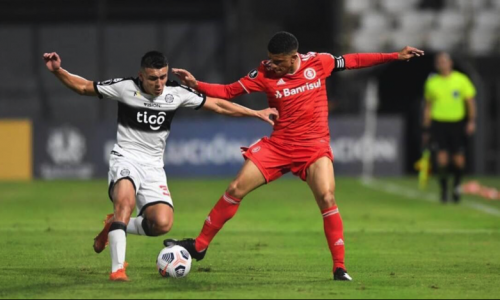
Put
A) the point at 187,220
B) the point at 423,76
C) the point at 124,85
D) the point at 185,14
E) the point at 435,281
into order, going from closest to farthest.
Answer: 1. the point at 435,281
2. the point at 124,85
3. the point at 187,220
4. the point at 423,76
5. the point at 185,14

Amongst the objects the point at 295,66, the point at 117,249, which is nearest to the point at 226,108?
the point at 295,66

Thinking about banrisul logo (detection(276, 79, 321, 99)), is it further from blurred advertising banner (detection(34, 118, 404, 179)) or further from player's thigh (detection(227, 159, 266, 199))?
blurred advertising banner (detection(34, 118, 404, 179))

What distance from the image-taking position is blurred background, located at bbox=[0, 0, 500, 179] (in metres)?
27.6

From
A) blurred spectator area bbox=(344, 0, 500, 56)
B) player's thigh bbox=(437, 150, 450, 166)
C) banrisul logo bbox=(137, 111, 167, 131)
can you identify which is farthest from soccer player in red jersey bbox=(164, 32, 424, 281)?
blurred spectator area bbox=(344, 0, 500, 56)

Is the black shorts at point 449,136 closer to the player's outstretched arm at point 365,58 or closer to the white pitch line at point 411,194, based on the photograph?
the white pitch line at point 411,194

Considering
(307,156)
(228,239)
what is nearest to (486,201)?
(228,239)

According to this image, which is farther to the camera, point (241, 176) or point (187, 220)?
point (187, 220)

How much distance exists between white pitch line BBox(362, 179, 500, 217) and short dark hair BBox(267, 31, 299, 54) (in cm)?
806

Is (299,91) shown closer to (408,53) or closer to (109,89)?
(408,53)

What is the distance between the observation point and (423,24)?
31.4 m

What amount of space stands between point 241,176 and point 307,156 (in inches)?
23.4

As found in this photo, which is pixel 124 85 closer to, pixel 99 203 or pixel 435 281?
pixel 435 281

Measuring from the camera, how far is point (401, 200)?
19750 mm

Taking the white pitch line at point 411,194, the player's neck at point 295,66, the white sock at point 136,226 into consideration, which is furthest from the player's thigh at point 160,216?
the white pitch line at point 411,194
